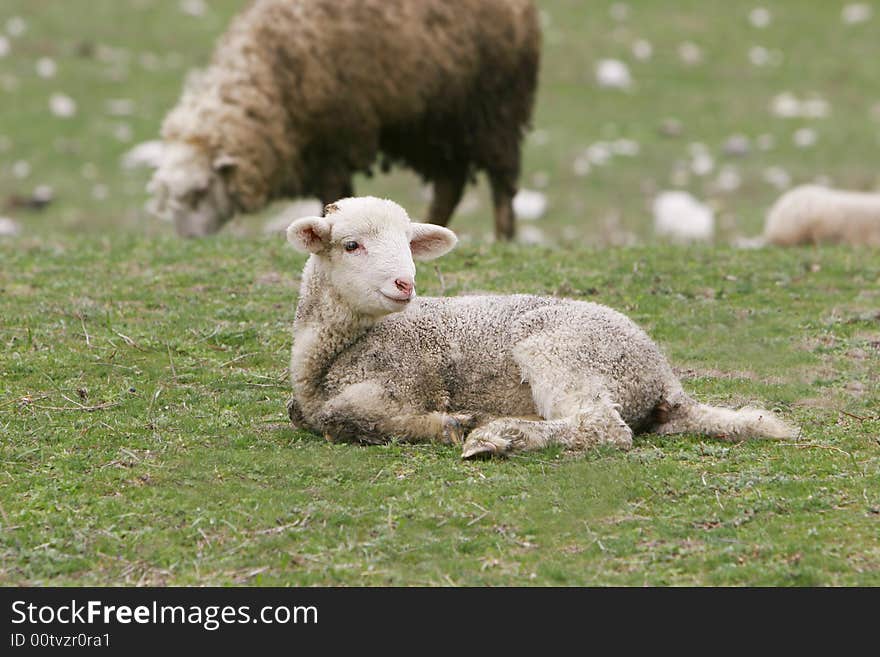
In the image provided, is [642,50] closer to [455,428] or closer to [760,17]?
[760,17]

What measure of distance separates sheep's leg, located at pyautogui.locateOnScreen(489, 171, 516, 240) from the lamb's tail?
6.97 m

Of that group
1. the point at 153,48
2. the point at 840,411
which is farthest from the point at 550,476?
the point at 153,48

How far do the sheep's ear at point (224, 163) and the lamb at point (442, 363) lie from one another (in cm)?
556

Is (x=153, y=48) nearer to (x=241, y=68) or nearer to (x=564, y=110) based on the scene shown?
(x=564, y=110)

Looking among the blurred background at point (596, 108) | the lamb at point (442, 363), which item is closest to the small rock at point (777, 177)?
the blurred background at point (596, 108)

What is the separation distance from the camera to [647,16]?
23438mm

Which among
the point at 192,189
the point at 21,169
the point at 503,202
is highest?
the point at 192,189

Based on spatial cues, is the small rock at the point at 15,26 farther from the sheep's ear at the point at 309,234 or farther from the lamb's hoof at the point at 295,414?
the sheep's ear at the point at 309,234

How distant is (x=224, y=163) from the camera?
465 inches

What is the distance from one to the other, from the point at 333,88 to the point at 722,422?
643cm

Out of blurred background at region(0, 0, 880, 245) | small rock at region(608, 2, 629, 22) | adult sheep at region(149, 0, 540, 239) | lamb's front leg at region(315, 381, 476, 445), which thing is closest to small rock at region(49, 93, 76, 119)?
blurred background at region(0, 0, 880, 245)

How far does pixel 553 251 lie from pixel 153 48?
12975 mm

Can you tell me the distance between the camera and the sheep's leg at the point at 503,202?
43.5 feet

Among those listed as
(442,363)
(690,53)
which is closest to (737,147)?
(690,53)
